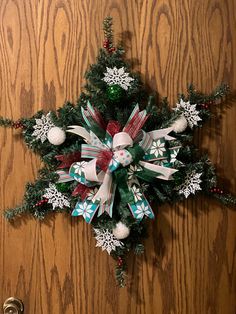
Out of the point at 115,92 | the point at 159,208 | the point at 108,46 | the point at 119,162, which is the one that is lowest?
the point at 159,208

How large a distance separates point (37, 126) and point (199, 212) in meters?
0.61

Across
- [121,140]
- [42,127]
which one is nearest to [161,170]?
[121,140]

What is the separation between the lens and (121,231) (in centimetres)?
113

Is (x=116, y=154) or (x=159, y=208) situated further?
(x=159, y=208)

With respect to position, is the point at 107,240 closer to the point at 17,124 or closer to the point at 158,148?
the point at 158,148

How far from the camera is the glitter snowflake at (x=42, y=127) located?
3.86 feet

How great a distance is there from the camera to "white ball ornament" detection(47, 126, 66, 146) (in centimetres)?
114

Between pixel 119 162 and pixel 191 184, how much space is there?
0.25m

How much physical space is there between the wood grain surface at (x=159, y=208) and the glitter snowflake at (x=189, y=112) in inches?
3.1

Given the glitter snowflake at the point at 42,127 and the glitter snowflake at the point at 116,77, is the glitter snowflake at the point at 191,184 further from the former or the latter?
the glitter snowflake at the point at 42,127

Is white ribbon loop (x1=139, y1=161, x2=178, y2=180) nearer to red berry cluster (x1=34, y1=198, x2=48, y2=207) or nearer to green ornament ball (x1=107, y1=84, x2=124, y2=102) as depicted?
green ornament ball (x1=107, y1=84, x2=124, y2=102)

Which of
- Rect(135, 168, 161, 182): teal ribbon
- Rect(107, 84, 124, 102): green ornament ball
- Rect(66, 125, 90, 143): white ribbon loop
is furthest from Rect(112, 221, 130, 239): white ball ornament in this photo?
Rect(107, 84, 124, 102): green ornament ball

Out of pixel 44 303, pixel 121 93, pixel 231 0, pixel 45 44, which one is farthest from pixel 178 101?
pixel 44 303

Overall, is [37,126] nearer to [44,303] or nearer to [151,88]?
[151,88]
